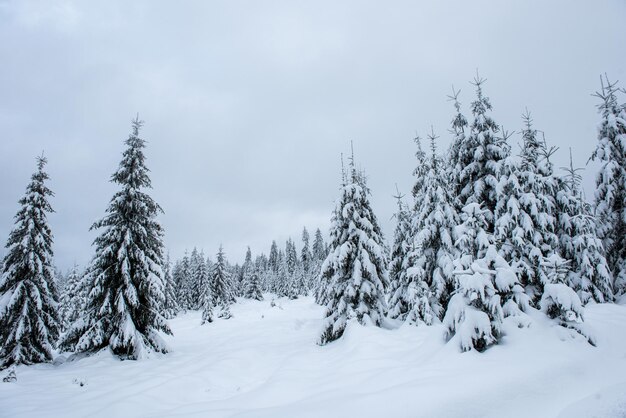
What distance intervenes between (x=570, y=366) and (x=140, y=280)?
1675 centimetres

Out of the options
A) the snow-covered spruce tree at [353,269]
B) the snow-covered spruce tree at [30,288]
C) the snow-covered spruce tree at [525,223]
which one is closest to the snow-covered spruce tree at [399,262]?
the snow-covered spruce tree at [353,269]

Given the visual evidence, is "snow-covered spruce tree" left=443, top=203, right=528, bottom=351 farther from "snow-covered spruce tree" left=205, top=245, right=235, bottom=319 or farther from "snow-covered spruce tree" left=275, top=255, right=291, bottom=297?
"snow-covered spruce tree" left=275, top=255, right=291, bottom=297

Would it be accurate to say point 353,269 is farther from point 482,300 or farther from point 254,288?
point 254,288

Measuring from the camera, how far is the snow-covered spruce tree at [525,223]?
13866mm

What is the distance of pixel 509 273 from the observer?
27.5ft

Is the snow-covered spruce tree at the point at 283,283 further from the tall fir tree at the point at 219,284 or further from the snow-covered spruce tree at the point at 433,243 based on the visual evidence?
the snow-covered spruce tree at the point at 433,243

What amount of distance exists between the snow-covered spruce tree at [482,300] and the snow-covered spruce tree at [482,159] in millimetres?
7612

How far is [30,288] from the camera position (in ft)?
50.8

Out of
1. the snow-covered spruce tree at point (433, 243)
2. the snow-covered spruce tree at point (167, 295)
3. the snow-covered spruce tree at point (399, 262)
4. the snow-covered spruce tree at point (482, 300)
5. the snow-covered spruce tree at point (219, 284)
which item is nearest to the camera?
the snow-covered spruce tree at point (482, 300)

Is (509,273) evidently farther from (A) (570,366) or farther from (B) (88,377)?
(B) (88,377)

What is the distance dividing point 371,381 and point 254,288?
6581cm

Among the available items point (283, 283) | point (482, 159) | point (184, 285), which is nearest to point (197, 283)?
point (184, 285)

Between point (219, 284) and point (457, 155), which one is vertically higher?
point (457, 155)

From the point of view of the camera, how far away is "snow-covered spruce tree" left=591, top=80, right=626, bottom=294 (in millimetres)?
18516
